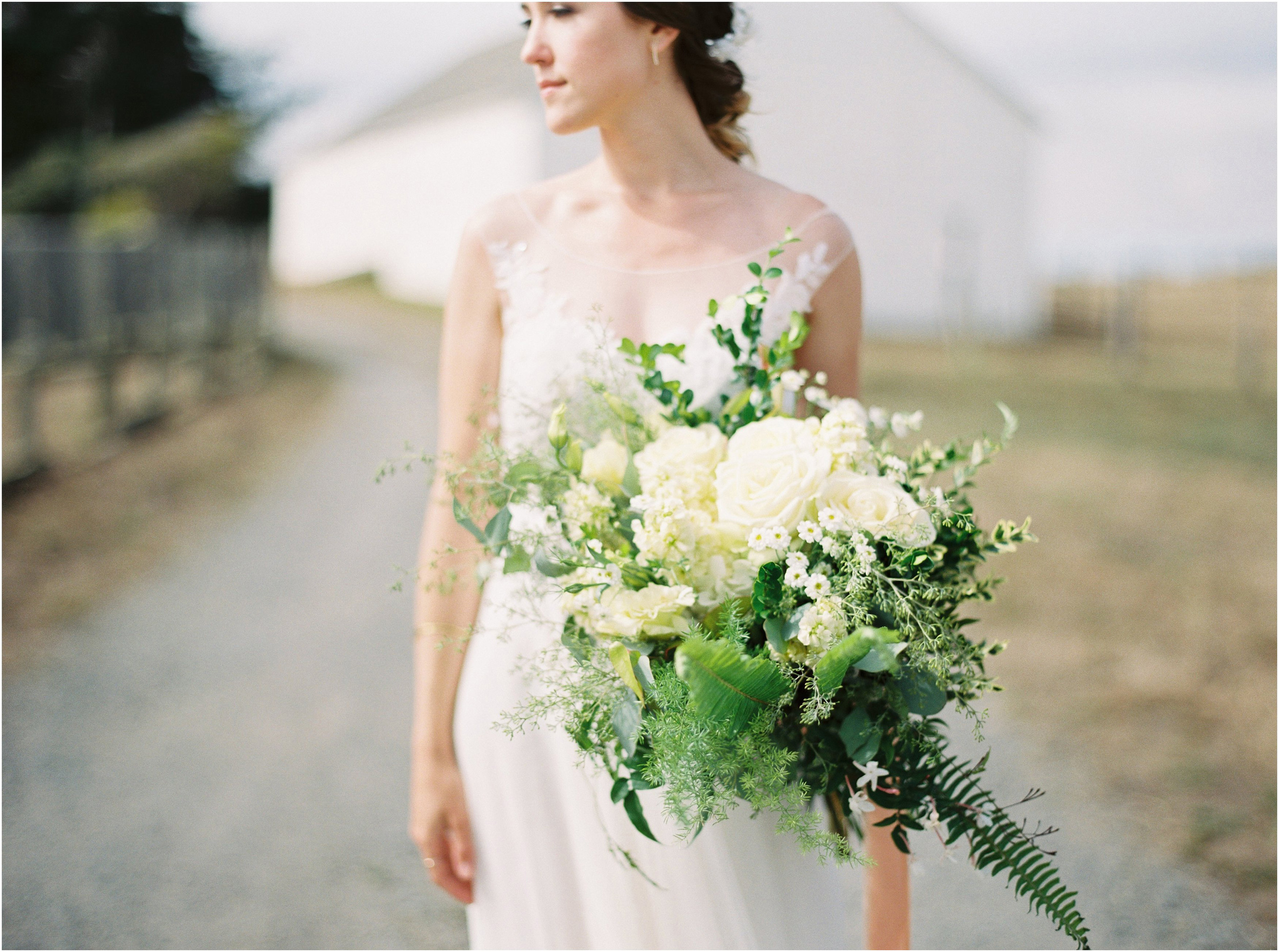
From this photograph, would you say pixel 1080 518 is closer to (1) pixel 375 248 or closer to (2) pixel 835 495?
(2) pixel 835 495

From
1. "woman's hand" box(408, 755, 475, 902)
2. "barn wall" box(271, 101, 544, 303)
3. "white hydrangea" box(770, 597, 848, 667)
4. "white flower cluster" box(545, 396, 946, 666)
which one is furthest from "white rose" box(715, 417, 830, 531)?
"barn wall" box(271, 101, 544, 303)

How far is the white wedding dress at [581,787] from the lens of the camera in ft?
5.98

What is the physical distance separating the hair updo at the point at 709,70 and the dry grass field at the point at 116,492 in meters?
5.10

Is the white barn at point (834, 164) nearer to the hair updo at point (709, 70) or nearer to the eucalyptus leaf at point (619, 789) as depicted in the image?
the hair updo at point (709, 70)

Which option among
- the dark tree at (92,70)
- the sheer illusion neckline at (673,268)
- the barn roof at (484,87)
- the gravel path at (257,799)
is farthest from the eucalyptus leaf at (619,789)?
the dark tree at (92,70)

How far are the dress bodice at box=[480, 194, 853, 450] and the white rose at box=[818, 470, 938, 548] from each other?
1.52 ft

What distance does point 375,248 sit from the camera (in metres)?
25.5

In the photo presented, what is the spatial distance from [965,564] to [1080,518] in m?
7.39

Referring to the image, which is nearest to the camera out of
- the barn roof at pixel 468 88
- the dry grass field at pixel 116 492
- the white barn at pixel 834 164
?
the white barn at pixel 834 164

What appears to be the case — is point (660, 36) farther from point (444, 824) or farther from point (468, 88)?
point (468, 88)

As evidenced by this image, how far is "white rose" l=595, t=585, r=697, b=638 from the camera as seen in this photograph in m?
1.41

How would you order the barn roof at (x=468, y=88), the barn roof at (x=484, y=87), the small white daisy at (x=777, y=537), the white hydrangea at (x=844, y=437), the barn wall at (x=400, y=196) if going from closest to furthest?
1. the small white daisy at (x=777, y=537)
2. the white hydrangea at (x=844, y=437)
3. the barn roof at (x=484, y=87)
4. the barn roof at (x=468, y=88)
5. the barn wall at (x=400, y=196)

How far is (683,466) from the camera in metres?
1.52

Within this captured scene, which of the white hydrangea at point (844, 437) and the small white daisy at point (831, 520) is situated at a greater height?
the white hydrangea at point (844, 437)
